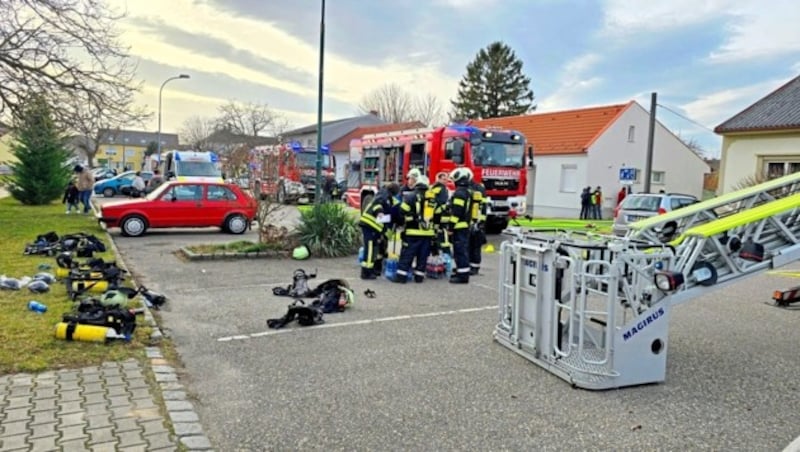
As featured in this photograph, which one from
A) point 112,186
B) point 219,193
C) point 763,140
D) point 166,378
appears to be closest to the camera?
point 166,378

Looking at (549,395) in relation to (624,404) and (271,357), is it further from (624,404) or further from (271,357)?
(271,357)

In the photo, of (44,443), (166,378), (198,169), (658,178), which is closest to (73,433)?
(44,443)

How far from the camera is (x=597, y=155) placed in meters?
28.7

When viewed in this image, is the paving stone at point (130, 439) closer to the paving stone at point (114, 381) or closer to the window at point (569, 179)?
the paving stone at point (114, 381)

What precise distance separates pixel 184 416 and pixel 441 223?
21.0 feet

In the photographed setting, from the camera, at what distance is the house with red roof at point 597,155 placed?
28.9 metres

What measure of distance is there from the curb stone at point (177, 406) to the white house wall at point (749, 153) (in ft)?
81.4

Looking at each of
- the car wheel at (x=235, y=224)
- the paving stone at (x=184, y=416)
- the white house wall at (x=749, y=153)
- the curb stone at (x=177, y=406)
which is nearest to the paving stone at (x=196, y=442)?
the curb stone at (x=177, y=406)

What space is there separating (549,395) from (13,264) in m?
8.97

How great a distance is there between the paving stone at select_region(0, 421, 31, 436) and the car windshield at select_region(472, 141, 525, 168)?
518 inches

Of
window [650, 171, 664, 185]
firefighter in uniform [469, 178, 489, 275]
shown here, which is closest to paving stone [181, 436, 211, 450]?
firefighter in uniform [469, 178, 489, 275]

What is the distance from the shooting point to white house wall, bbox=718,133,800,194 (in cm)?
2270

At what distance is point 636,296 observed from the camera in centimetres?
493

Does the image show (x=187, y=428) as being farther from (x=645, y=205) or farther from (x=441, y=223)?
(x=645, y=205)
